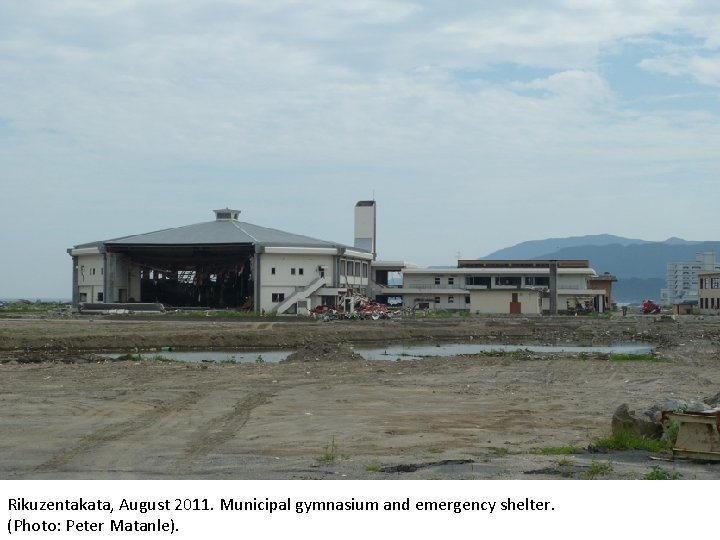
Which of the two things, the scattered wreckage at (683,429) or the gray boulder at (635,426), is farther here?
the gray boulder at (635,426)

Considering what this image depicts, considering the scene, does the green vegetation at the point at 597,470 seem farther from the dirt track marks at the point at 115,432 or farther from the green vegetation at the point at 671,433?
the dirt track marks at the point at 115,432

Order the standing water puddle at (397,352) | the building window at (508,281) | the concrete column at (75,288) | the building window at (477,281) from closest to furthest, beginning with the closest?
the standing water puddle at (397,352) → the concrete column at (75,288) → the building window at (477,281) → the building window at (508,281)

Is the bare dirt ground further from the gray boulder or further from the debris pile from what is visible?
the gray boulder

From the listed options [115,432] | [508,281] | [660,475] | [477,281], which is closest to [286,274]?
[477,281]

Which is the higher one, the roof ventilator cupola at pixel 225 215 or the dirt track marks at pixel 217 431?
the roof ventilator cupola at pixel 225 215

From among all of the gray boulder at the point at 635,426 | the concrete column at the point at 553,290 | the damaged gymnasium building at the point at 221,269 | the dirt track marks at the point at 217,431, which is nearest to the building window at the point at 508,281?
the concrete column at the point at 553,290

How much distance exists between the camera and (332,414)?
19.4 metres

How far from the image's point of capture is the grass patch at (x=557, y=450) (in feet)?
47.7

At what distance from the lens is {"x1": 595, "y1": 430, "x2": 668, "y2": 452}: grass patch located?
1460 centimetres

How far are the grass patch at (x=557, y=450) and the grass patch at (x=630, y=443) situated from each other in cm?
44

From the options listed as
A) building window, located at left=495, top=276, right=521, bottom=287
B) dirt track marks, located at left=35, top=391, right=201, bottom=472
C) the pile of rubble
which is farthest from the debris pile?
building window, located at left=495, top=276, right=521, bottom=287

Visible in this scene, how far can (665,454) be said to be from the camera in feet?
46.4
